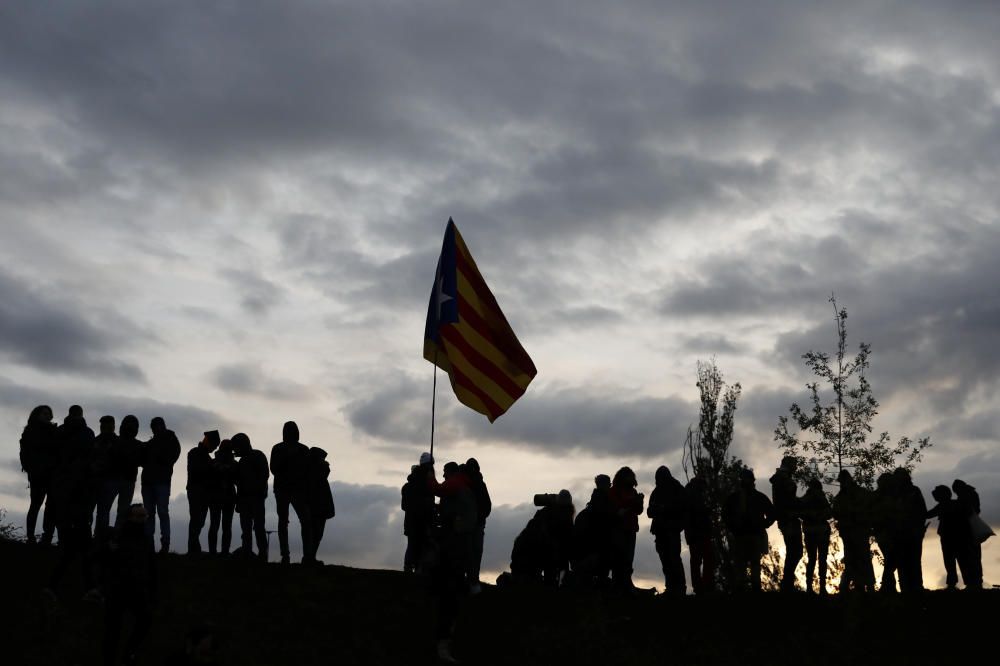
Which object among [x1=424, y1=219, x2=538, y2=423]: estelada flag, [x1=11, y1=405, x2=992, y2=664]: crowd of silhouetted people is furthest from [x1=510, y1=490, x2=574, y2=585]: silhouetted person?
[x1=424, y1=219, x2=538, y2=423]: estelada flag

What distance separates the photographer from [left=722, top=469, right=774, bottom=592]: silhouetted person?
19.5 m

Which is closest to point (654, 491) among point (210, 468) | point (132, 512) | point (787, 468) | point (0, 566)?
point (787, 468)

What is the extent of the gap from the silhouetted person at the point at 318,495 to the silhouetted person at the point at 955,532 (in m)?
10.4

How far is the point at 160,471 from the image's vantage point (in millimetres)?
18906

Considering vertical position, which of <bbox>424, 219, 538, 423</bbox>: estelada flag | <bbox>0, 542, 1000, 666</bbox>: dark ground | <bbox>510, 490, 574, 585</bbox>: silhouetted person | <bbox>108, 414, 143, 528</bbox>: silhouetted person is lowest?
<bbox>0, 542, 1000, 666</bbox>: dark ground

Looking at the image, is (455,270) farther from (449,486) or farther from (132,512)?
(132,512)

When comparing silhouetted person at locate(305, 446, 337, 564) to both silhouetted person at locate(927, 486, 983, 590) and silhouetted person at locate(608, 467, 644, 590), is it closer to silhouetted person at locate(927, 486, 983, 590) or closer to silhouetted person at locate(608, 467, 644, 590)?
silhouetted person at locate(608, 467, 644, 590)

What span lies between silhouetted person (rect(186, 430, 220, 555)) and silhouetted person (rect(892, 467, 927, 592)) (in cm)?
1163

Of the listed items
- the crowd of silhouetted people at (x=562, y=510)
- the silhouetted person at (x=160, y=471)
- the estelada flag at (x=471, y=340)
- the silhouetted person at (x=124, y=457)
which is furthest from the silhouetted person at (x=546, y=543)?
the silhouetted person at (x=124, y=457)

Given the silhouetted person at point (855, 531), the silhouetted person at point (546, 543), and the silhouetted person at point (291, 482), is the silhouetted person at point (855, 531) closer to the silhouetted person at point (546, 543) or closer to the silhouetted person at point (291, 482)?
the silhouetted person at point (546, 543)

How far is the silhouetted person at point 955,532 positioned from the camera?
19.7m

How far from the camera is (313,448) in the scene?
19734mm

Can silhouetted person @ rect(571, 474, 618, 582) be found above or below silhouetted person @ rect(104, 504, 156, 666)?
above

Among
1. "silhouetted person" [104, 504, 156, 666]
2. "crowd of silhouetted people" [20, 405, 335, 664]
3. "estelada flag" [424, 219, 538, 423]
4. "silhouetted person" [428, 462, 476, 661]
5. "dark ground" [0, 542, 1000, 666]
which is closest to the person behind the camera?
"silhouetted person" [104, 504, 156, 666]
